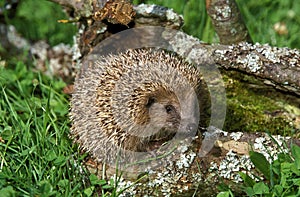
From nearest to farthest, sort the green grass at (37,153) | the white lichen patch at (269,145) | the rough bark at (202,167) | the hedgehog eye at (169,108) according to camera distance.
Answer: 1. the green grass at (37,153)
2. the rough bark at (202,167)
3. the white lichen patch at (269,145)
4. the hedgehog eye at (169,108)

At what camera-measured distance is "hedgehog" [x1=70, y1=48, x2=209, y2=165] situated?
12.7 feet

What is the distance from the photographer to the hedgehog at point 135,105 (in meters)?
3.88

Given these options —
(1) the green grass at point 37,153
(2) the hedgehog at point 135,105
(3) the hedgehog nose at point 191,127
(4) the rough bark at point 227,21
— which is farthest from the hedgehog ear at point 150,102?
(4) the rough bark at point 227,21

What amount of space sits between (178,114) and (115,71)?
0.54 m

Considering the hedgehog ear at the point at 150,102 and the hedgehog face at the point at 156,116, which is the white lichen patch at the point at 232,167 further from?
the hedgehog ear at the point at 150,102

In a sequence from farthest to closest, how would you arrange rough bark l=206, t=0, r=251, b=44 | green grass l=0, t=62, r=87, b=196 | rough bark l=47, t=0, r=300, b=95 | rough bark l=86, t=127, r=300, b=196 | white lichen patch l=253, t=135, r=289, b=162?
rough bark l=206, t=0, r=251, b=44, rough bark l=47, t=0, r=300, b=95, white lichen patch l=253, t=135, r=289, b=162, rough bark l=86, t=127, r=300, b=196, green grass l=0, t=62, r=87, b=196

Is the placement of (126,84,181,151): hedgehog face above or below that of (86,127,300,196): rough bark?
above

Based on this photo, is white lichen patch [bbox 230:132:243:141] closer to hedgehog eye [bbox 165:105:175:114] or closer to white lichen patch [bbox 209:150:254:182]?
white lichen patch [bbox 209:150:254:182]

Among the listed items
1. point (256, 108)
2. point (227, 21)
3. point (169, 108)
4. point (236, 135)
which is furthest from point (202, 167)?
point (227, 21)

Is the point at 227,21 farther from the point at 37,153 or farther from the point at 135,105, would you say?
the point at 37,153

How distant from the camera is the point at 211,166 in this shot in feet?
12.4

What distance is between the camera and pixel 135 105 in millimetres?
3895

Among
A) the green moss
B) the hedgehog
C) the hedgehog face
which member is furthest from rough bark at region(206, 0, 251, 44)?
the hedgehog face

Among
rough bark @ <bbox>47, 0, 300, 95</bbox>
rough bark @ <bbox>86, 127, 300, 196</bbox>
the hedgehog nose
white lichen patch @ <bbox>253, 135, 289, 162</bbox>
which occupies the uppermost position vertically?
rough bark @ <bbox>47, 0, 300, 95</bbox>
